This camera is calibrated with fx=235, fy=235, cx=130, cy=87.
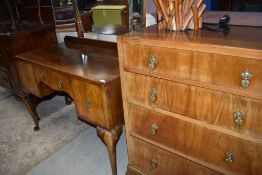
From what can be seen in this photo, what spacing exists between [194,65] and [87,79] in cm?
68

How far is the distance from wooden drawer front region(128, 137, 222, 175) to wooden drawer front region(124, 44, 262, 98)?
526 mm

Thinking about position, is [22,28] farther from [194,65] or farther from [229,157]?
[229,157]

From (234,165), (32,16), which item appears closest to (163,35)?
(234,165)

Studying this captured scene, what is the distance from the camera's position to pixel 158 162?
4.93ft

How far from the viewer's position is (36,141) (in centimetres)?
233

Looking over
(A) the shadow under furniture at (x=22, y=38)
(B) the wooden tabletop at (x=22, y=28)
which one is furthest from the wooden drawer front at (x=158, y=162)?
(B) the wooden tabletop at (x=22, y=28)

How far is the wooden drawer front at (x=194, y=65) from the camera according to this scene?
0.94 m

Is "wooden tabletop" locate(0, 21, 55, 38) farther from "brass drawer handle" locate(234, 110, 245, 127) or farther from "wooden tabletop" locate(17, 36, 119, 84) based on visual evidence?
"brass drawer handle" locate(234, 110, 245, 127)

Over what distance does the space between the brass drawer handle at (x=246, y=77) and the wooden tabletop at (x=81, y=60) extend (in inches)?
29.2

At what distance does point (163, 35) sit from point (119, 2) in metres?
0.78

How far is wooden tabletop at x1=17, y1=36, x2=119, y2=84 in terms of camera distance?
1.52 m

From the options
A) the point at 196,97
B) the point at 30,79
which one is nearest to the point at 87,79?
the point at 196,97

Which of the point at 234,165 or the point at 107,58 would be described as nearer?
the point at 234,165

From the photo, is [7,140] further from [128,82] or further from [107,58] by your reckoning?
[128,82]
